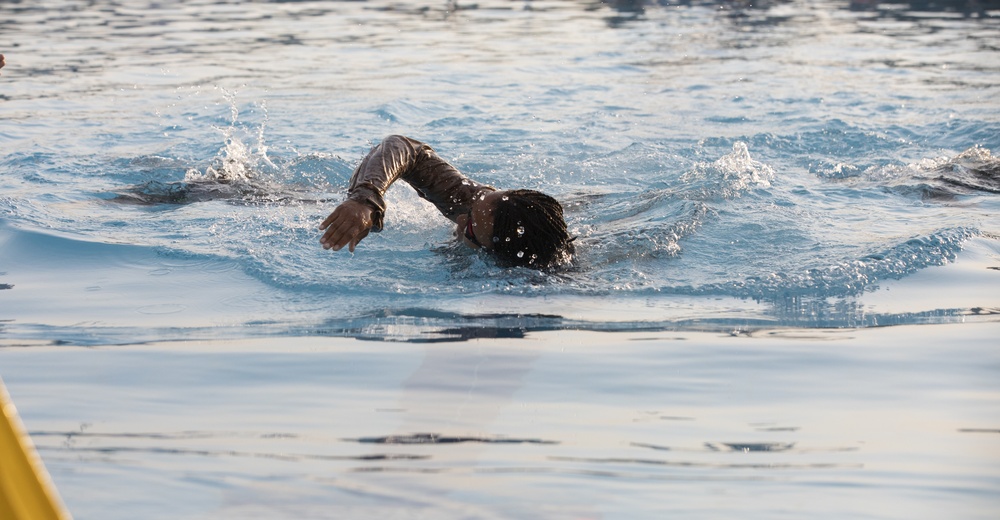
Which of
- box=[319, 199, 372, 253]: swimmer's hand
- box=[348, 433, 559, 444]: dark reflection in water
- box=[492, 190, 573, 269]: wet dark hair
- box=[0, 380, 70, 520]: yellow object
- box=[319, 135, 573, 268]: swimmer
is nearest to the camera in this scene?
box=[0, 380, 70, 520]: yellow object

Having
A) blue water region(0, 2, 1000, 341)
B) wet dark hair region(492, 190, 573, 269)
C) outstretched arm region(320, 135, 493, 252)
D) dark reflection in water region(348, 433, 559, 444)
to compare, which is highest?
outstretched arm region(320, 135, 493, 252)

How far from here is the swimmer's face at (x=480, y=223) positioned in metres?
4.81

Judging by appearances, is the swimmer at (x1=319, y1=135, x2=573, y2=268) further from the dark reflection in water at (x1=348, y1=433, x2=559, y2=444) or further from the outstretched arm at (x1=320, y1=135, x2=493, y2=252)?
the dark reflection in water at (x1=348, y1=433, x2=559, y2=444)

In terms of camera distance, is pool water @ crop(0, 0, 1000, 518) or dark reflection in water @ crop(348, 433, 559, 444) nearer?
pool water @ crop(0, 0, 1000, 518)

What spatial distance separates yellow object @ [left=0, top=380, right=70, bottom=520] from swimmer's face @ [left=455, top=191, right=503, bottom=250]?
3536mm

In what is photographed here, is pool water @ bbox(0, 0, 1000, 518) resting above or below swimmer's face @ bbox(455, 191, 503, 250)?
below

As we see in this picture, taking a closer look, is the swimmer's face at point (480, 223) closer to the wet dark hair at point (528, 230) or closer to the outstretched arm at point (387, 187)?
the wet dark hair at point (528, 230)

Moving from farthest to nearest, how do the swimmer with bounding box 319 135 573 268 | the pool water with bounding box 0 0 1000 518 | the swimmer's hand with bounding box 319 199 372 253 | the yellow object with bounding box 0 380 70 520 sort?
the swimmer with bounding box 319 135 573 268 → the swimmer's hand with bounding box 319 199 372 253 → the pool water with bounding box 0 0 1000 518 → the yellow object with bounding box 0 380 70 520

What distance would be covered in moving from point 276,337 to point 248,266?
1063 millimetres

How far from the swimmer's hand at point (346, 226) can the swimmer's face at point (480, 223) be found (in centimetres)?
84

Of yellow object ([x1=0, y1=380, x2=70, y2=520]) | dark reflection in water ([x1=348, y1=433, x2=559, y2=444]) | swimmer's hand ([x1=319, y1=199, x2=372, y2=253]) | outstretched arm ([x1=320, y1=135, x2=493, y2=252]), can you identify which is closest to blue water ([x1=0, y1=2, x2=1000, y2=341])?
outstretched arm ([x1=320, y1=135, x2=493, y2=252])

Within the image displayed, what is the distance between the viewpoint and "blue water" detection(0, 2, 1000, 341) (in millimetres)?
4949

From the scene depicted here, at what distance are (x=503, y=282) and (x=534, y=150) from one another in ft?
12.2

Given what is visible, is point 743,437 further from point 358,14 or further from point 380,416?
point 358,14
